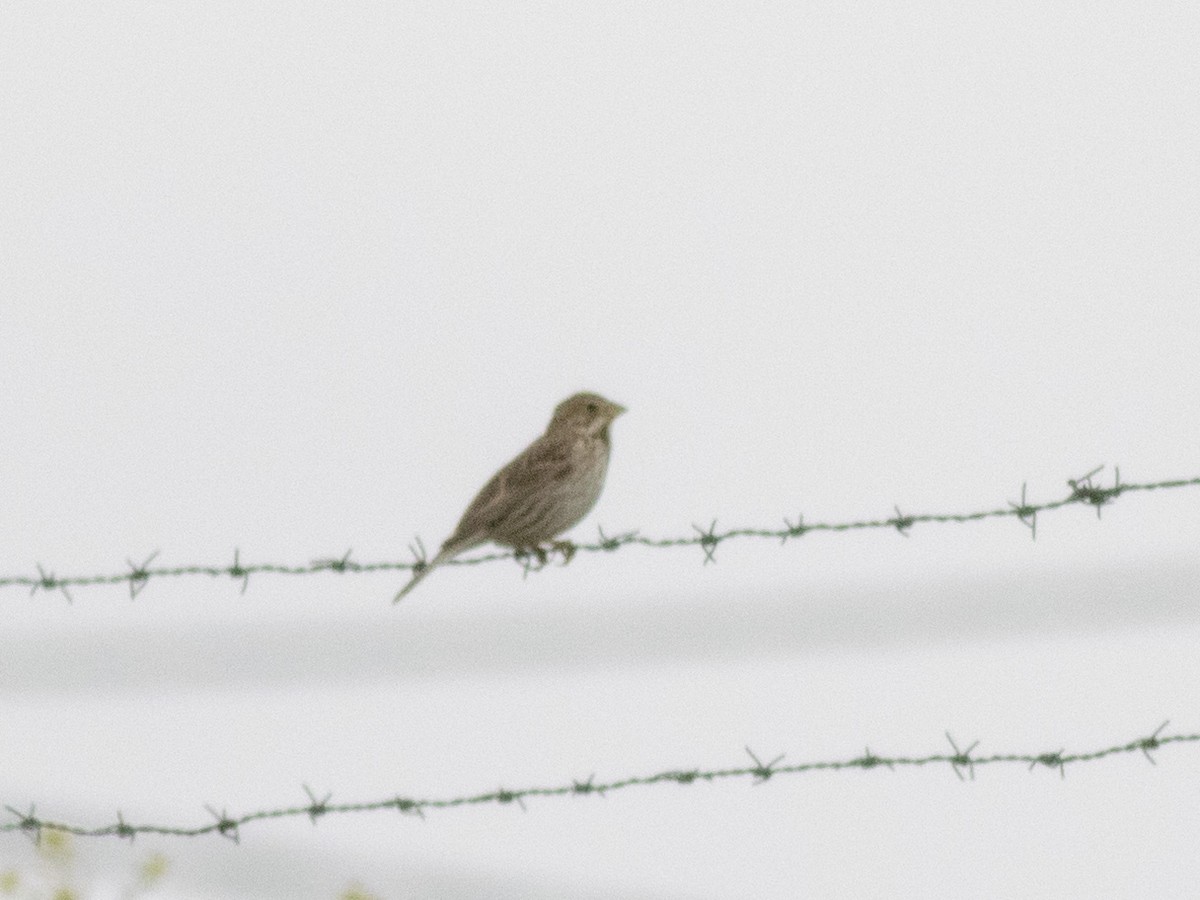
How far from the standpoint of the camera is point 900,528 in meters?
6.94

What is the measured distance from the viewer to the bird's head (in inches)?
441

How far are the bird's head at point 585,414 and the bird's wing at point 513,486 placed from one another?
15 cm

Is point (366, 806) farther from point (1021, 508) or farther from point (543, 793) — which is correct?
point (1021, 508)

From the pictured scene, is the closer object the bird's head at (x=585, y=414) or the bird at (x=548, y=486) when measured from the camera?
the bird at (x=548, y=486)

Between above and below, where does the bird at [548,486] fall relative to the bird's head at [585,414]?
below

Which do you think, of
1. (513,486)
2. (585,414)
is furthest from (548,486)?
(585,414)

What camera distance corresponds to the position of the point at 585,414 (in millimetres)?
11281

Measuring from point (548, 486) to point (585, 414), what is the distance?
643 mm

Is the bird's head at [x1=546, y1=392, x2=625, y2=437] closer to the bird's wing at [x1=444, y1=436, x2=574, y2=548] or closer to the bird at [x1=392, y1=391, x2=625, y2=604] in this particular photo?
the bird at [x1=392, y1=391, x2=625, y2=604]

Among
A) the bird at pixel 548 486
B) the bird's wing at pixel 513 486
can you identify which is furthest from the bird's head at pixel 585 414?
the bird's wing at pixel 513 486

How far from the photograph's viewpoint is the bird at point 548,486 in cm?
1059

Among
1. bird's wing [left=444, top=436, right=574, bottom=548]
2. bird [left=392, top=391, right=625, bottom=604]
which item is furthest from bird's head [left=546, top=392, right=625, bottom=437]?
bird's wing [left=444, top=436, right=574, bottom=548]

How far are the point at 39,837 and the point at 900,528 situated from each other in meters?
2.64

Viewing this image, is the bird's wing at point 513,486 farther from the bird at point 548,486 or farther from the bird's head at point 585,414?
the bird's head at point 585,414
